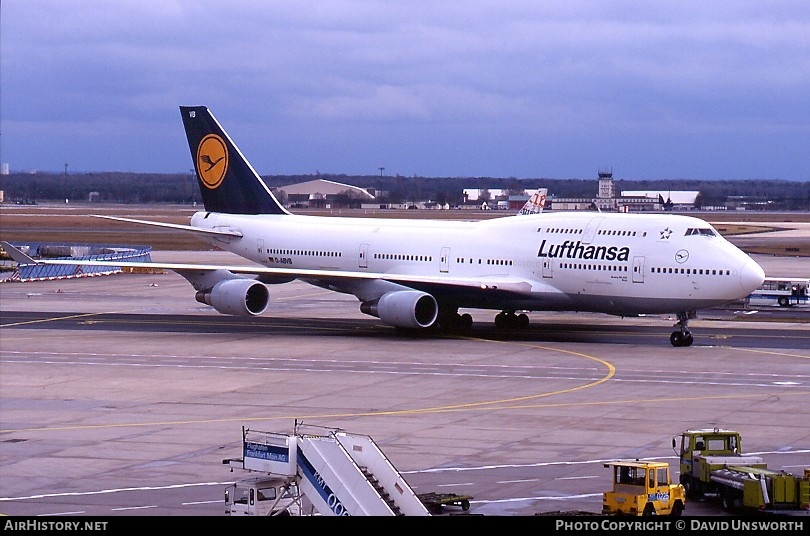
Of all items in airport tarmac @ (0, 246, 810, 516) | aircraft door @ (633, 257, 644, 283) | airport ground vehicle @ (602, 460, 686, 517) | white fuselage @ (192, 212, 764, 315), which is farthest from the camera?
aircraft door @ (633, 257, 644, 283)

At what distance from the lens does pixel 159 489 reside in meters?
25.8

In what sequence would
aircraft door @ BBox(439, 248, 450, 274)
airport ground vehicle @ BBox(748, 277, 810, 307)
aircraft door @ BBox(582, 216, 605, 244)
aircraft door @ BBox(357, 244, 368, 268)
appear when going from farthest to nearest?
airport ground vehicle @ BBox(748, 277, 810, 307), aircraft door @ BBox(357, 244, 368, 268), aircraft door @ BBox(439, 248, 450, 274), aircraft door @ BBox(582, 216, 605, 244)

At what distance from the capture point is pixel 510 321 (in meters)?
58.0

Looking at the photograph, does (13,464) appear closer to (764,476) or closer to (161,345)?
(764,476)

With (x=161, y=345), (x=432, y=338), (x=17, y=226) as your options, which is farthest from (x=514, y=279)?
(x=17, y=226)

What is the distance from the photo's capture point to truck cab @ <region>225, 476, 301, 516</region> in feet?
69.1

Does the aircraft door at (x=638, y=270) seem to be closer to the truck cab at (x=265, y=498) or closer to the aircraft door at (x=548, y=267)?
the aircraft door at (x=548, y=267)

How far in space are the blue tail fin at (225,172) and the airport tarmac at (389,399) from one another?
550cm

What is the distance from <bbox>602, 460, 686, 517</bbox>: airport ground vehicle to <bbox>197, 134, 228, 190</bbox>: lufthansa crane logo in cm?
4357

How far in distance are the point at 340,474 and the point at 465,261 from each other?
3569 centimetres

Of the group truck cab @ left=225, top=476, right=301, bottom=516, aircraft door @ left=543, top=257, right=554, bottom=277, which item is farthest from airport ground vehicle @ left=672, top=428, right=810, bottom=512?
aircraft door @ left=543, top=257, right=554, bottom=277

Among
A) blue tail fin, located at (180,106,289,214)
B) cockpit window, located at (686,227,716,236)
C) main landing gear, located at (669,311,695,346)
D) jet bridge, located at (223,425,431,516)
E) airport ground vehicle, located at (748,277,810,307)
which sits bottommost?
airport ground vehicle, located at (748,277,810,307)

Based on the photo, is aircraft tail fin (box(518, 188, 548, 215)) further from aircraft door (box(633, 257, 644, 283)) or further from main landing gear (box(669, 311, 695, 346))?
aircraft door (box(633, 257, 644, 283))

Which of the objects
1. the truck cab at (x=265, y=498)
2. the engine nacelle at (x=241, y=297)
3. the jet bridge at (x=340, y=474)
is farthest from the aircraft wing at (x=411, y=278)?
the jet bridge at (x=340, y=474)
